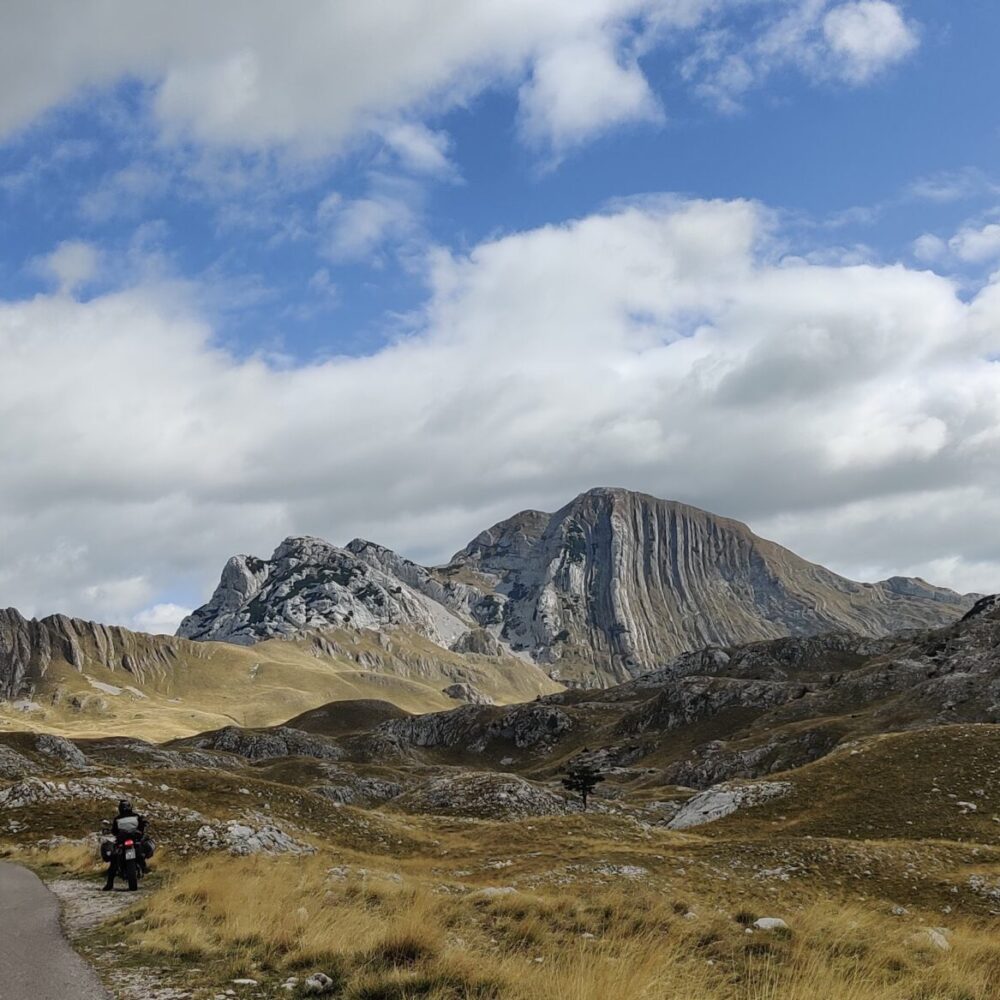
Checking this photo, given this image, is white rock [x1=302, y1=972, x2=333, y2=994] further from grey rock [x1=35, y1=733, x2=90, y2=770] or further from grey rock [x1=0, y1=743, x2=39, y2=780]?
grey rock [x1=35, y1=733, x2=90, y2=770]

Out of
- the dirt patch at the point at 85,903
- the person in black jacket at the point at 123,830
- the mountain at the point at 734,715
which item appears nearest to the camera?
the dirt patch at the point at 85,903

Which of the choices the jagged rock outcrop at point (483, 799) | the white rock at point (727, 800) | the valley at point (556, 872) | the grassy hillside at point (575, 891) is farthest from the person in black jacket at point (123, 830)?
the jagged rock outcrop at point (483, 799)

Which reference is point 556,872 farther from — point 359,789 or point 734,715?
point 734,715

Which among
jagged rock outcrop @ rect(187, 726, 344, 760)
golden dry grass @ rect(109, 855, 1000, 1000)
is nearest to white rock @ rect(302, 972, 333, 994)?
golden dry grass @ rect(109, 855, 1000, 1000)

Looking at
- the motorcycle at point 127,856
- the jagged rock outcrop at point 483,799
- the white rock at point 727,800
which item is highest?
the motorcycle at point 127,856

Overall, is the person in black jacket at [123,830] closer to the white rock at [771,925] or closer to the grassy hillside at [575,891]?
the grassy hillside at [575,891]

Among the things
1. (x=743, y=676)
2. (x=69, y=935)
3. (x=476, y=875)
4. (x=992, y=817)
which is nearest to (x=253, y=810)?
(x=476, y=875)

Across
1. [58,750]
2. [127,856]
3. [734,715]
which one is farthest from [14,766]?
[734,715]

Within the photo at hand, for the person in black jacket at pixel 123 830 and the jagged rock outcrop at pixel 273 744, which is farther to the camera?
the jagged rock outcrop at pixel 273 744

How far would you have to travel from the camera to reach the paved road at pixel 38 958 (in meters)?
10.5

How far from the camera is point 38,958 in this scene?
12.5 metres

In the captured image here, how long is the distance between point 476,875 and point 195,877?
56.9 ft

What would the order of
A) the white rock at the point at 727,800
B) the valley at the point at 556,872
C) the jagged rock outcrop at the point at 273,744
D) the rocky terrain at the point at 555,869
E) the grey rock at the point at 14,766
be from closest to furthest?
the valley at the point at 556,872, the rocky terrain at the point at 555,869, the white rock at the point at 727,800, the grey rock at the point at 14,766, the jagged rock outcrop at the point at 273,744

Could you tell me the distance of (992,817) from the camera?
4162 centimetres
